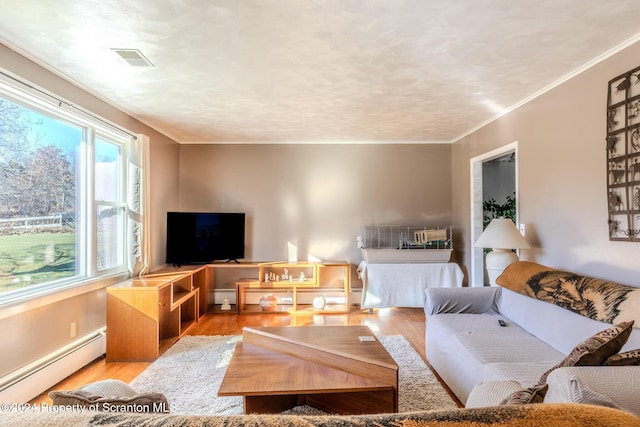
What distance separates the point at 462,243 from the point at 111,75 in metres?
4.55

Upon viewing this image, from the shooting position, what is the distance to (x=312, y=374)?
2.03 m

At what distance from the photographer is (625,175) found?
217 centimetres

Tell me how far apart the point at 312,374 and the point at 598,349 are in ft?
4.62

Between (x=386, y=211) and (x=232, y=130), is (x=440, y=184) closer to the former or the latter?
(x=386, y=211)

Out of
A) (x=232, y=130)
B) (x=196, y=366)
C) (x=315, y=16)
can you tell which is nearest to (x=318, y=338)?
(x=196, y=366)

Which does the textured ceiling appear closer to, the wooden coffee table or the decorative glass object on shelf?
the decorative glass object on shelf

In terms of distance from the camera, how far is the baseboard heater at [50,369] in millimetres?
2219

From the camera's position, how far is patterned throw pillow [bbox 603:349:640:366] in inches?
49.3

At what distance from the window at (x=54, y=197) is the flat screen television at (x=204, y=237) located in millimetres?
784

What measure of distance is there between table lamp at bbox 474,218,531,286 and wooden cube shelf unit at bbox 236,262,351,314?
75.3 inches

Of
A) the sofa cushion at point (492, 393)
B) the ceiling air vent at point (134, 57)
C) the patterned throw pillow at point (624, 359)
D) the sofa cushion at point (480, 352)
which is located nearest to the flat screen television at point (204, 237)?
the ceiling air vent at point (134, 57)

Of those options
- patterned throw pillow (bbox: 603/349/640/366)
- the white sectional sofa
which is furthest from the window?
patterned throw pillow (bbox: 603/349/640/366)

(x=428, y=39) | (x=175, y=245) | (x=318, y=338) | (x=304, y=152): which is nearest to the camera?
(x=428, y=39)

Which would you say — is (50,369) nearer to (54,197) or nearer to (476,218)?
(54,197)
